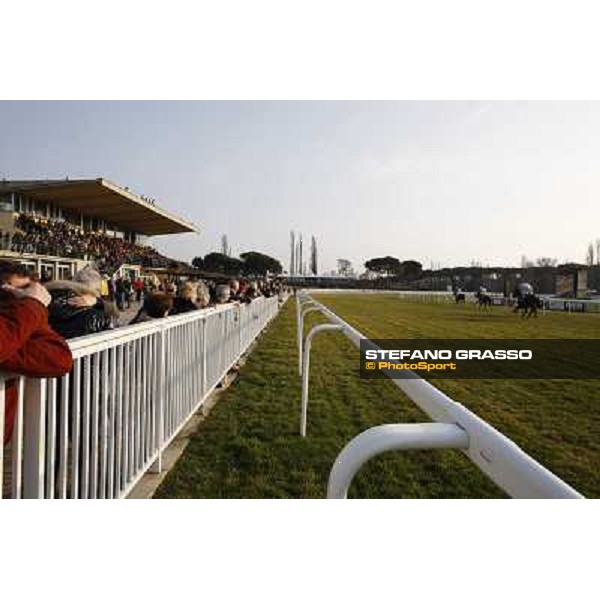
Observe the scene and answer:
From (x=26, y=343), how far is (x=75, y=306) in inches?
21.3

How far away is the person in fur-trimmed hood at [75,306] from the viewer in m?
1.59

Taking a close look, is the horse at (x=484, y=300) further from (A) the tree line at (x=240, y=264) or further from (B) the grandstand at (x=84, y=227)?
(B) the grandstand at (x=84, y=227)

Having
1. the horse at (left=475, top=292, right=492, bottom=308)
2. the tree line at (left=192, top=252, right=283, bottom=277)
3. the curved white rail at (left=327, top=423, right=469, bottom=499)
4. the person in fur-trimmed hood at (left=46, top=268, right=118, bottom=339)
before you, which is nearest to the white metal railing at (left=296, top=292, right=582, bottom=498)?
the curved white rail at (left=327, top=423, right=469, bottom=499)

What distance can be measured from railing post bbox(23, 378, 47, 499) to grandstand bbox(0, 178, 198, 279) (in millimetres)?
1669

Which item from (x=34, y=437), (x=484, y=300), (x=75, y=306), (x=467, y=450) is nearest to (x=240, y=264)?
(x=75, y=306)

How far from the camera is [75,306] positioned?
62.9 inches

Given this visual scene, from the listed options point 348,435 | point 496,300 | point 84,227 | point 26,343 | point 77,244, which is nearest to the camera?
point 26,343

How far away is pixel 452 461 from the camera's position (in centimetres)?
235

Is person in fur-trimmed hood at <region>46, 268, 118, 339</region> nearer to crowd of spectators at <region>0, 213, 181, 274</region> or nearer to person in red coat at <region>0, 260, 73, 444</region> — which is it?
person in red coat at <region>0, 260, 73, 444</region>

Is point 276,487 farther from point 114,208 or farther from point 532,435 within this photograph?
point 114,208

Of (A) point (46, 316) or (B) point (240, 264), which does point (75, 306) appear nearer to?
(A) point (46, 316)

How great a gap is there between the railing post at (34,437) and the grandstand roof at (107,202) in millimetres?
1663

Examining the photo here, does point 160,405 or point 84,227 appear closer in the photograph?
point 160,405

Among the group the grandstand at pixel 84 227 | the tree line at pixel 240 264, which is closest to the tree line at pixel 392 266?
the tree line at pixel 240 264
